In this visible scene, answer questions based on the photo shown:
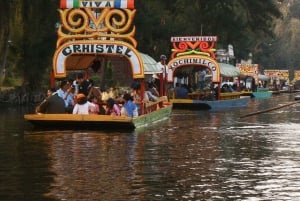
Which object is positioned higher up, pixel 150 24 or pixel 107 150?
pixel 150 24

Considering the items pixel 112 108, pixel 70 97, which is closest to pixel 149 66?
pixel 70 97

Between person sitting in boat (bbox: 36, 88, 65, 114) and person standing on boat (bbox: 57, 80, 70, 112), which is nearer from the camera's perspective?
person sitting in boat (bbox: 36, 88, 65, 114)

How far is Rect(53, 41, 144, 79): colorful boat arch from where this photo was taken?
89.8ft

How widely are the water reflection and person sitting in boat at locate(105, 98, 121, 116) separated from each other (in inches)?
46.6

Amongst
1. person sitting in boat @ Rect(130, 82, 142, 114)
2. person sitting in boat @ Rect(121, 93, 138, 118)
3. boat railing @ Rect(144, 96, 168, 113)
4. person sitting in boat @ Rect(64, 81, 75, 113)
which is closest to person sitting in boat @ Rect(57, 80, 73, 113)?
person sitting in boat @ Rect(64, 81, 75, 113)

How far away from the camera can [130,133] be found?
25312 mm

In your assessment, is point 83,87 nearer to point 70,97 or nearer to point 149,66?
point 70,97

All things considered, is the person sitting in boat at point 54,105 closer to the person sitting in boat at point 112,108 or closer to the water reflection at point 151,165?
the water reflection at point 151,165

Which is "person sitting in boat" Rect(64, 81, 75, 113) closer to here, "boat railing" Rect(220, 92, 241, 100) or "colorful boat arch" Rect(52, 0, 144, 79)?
"colorful boat arch" Rect(52, 0, 144, 79)

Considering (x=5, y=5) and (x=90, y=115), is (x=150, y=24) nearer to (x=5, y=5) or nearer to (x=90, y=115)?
(x=5, y=5)

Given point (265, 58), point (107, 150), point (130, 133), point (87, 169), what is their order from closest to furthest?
point (87, 169)
point (107, 150)
point (130, 133)
point (265, 58)

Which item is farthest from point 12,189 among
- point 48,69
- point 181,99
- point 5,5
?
point 48,69

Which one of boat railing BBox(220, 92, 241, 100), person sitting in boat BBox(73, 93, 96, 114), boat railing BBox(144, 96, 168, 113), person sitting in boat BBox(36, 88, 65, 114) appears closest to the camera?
person sitting in boat BBox(73, 93, 96, 114)

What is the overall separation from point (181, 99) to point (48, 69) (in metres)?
18.3
